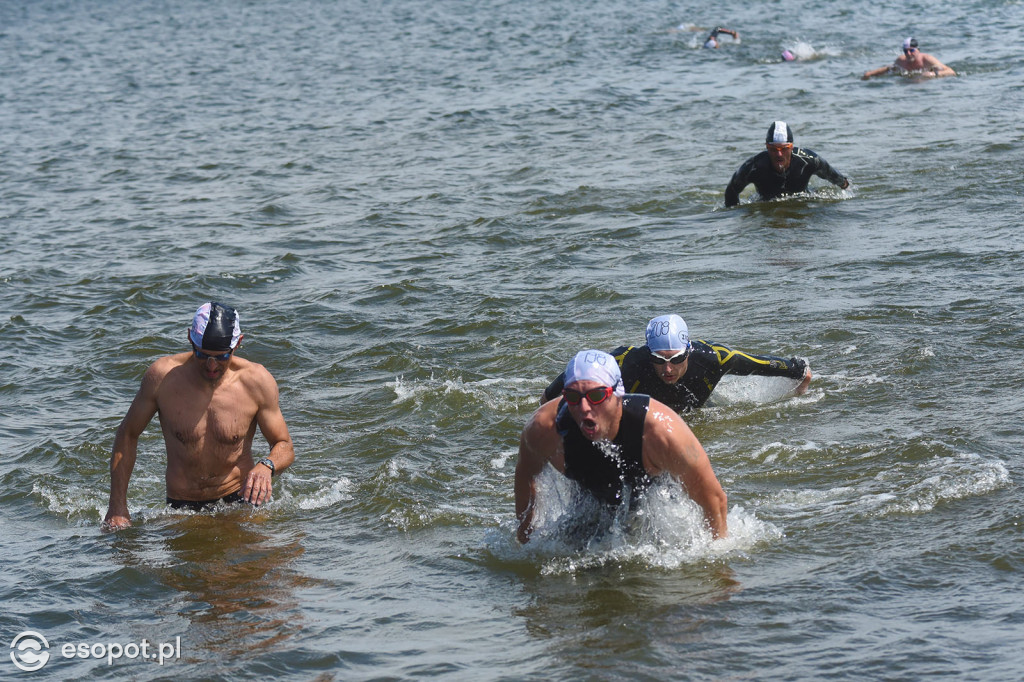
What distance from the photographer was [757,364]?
8945mm

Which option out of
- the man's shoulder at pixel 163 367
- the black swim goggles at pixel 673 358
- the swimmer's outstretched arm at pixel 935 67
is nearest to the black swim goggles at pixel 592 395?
the black swim goggles at pixel 673 358

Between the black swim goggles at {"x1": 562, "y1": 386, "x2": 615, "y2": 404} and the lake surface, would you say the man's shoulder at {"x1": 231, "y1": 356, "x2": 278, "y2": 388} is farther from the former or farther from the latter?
the black swim goggles at {"x1": 562, "y1": 386, "x2": 615, "y2": 404}

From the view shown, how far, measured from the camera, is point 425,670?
5980 millimetres

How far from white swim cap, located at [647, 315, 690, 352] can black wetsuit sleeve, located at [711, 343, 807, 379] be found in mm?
638

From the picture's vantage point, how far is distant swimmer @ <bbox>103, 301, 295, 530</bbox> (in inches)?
295

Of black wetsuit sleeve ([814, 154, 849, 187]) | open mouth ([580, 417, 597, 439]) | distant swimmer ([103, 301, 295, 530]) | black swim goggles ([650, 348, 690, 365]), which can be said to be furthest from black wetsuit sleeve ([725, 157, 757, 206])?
open mouth ([580, 417, 597, 439])

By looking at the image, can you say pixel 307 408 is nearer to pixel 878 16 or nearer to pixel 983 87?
pixel 983 87

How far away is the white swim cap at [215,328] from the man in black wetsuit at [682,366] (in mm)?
2186

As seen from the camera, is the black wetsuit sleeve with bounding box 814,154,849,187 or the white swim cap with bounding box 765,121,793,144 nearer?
the white swim cap with bounding box 765,121,793,144

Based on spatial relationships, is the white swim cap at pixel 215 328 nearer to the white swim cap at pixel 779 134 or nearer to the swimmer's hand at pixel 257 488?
the swimmer's hand at pixel 257 488

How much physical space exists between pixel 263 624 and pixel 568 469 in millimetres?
1780

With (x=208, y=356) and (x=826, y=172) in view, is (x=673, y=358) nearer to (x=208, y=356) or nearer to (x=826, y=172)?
(x=208, y=356)

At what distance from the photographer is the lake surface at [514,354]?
6359 millimetres

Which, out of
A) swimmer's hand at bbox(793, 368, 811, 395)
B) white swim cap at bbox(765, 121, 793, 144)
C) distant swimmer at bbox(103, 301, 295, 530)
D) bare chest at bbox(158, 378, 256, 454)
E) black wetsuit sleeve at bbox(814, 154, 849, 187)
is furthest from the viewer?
black wetsuit sleeve at bbox(814, 154, 849, 187)
